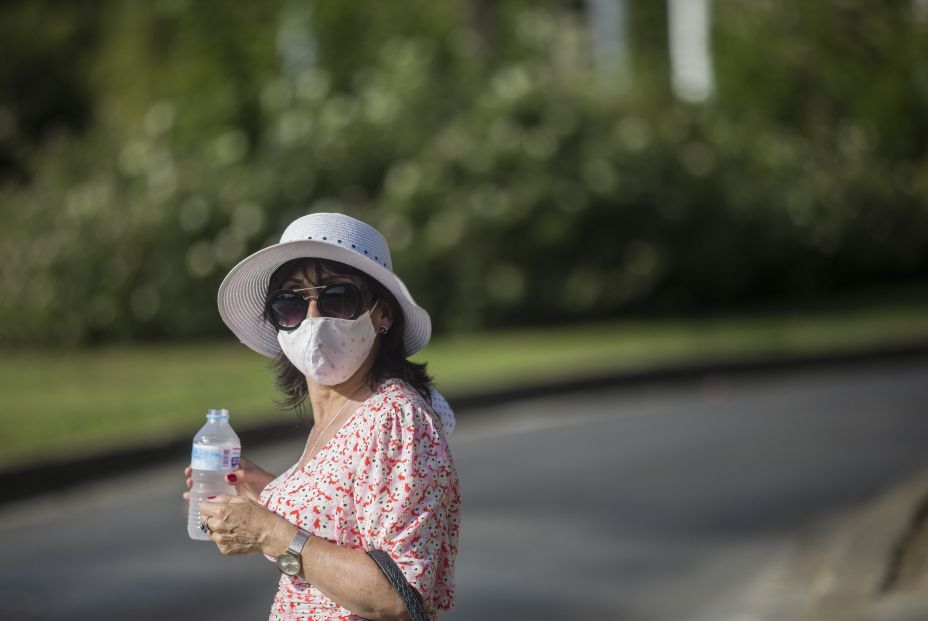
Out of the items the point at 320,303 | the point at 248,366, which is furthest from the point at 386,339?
the point at 248,366

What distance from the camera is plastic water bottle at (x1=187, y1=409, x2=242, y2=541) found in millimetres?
→ 3324

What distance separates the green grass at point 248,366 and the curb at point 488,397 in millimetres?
107

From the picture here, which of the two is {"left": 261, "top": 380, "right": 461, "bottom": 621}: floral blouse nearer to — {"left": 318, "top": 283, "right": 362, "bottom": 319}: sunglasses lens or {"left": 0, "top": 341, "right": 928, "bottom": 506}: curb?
{"left": 318, "top": 283, "right": 362, "bottom": 319}: sunglasses lens

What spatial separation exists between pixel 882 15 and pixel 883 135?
60.4 ft

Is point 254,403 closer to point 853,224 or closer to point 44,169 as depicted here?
point 44,169

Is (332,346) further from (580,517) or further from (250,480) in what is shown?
(580,517)

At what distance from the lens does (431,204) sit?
25.9m

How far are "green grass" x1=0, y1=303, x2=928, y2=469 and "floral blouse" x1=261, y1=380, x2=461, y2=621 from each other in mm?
8427

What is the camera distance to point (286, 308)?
11.1ft

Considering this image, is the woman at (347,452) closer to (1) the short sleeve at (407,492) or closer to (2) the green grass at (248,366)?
(1) the short sleeve at (407,492)

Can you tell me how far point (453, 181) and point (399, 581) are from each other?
23.5m

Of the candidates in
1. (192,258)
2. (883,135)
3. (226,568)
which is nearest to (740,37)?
(883,135)

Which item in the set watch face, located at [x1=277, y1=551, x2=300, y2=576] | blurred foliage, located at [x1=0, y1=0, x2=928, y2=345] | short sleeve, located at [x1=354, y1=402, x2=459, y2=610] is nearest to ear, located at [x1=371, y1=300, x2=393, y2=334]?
short sleeve, located at [x1=354, y1=402, x2=459, y2=610]

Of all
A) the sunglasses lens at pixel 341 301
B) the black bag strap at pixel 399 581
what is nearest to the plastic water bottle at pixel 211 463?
the sunglasses lens at pixel 341 301
